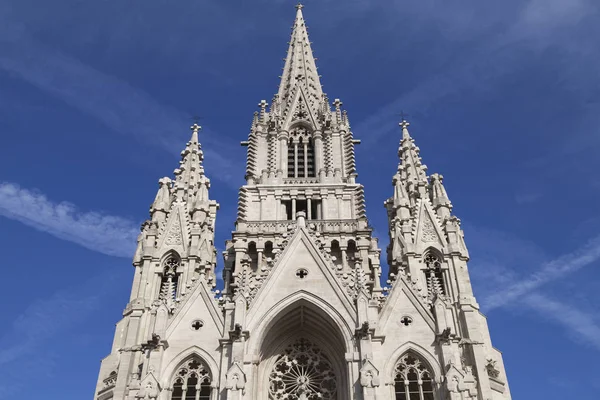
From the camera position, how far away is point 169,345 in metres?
26.2

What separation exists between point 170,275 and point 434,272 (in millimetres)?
12482

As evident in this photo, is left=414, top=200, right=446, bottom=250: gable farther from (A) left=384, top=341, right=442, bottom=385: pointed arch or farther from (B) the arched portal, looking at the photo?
(B) the arched portal

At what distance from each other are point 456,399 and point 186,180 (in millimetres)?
20139

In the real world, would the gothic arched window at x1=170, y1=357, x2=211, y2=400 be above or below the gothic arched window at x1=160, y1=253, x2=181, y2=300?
below

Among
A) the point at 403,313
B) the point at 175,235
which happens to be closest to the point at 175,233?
the point at 175,235

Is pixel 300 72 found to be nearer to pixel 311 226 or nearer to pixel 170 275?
pixel 311 226

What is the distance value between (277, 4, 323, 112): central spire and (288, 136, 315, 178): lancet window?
3.19m

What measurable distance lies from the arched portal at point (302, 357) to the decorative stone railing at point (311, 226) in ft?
19.6

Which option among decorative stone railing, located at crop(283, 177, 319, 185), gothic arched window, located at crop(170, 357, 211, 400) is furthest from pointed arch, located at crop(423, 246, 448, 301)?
gothic arched window, located at crop(170, 357, 211, 400)

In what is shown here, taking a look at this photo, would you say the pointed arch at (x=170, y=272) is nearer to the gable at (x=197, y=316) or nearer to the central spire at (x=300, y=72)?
the gable at (x=197, y=316)

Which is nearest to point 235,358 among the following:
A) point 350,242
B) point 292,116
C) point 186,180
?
point 350,242

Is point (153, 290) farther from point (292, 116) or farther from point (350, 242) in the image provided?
point (292, 116)

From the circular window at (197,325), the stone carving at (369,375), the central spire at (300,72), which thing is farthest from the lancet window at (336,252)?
the central spire at (300,72)

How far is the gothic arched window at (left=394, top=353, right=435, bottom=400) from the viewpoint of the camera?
2483cm
